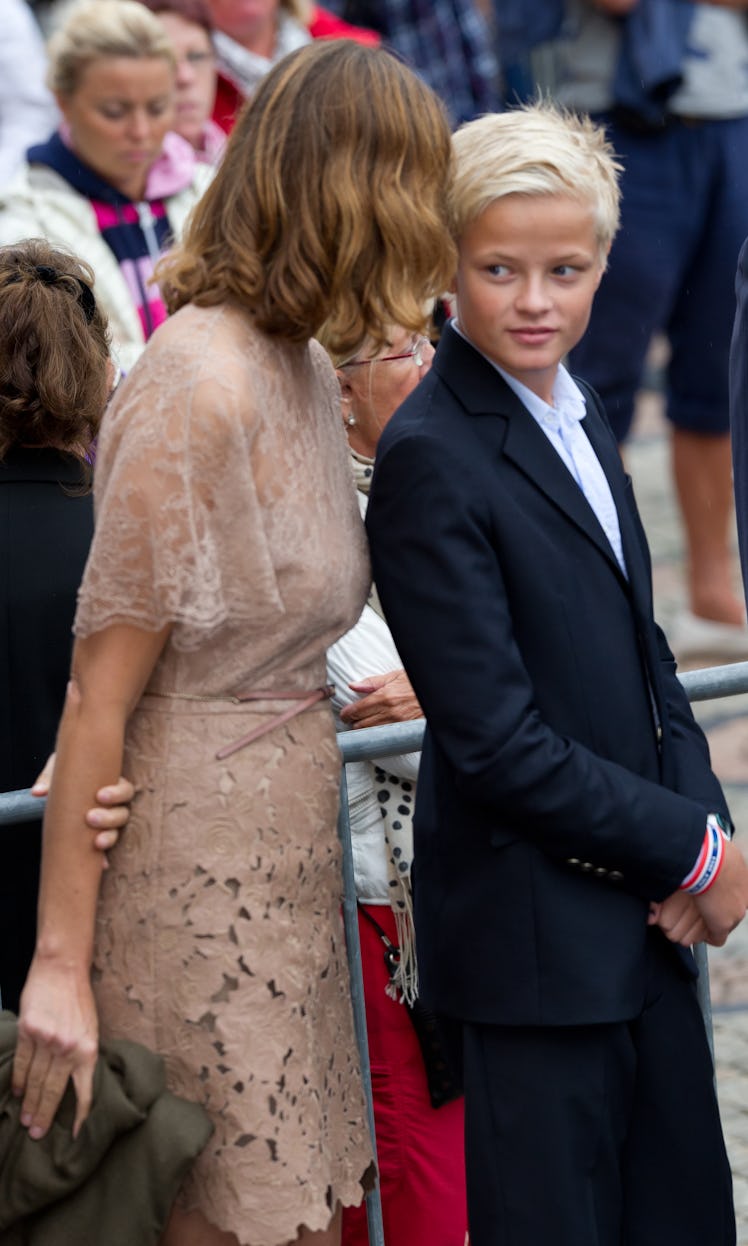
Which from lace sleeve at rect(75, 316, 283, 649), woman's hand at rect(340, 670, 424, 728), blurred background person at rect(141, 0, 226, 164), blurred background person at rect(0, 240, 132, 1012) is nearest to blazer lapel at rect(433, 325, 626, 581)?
lace sleeve at rect(75, 316, 283, 649)

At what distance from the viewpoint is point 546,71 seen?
6.26 metres

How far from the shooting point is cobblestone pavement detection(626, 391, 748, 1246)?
12.8ft

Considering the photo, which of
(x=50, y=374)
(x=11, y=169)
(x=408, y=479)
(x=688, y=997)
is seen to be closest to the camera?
(x=408, y=479)

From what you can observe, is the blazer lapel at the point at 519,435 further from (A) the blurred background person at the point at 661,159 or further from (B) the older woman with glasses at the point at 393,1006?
(A) the blurred background person at the point at 661,159

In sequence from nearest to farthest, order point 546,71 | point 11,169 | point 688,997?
point 688,997, point 11,169, point 546,71

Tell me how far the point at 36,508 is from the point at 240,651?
31.4 inches

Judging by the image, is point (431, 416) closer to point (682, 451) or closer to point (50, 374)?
point (50, 374)

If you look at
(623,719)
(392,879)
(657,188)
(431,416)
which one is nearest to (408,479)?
(431,416)

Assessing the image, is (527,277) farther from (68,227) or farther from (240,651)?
(68,227)

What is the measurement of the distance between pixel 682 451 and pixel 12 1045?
4.48 m

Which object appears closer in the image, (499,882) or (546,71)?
(499,882)

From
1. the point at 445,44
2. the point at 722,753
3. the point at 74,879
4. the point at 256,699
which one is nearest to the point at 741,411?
the point at 256,699

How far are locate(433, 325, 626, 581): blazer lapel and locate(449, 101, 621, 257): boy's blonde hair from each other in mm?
162

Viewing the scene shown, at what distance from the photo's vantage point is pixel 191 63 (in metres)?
5.60
